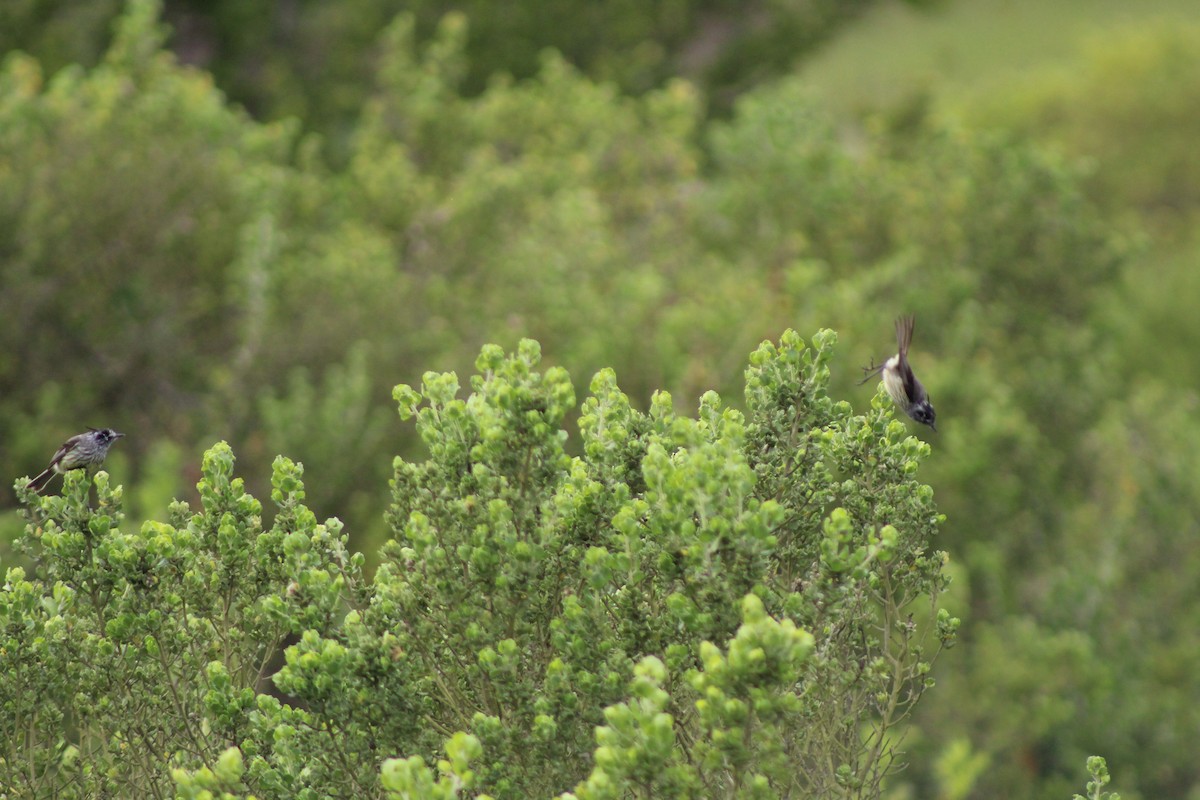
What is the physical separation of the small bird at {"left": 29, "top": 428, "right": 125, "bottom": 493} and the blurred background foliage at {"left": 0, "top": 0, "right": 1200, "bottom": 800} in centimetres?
842

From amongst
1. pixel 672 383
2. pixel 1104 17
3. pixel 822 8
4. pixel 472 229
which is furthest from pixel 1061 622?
pixel 1104 17

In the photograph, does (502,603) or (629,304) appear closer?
(502,603)

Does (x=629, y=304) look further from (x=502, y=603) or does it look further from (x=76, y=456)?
(x=502, y=603)

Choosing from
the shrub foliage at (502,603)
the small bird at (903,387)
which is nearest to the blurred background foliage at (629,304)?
the shrub foliage at (502,603)

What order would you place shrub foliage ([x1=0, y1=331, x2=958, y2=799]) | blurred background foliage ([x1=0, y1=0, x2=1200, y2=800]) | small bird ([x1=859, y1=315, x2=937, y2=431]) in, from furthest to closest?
blurred background foliage ([x1=0, y1=0, x2=1200, y2=800]) < small bird ([x1=859, y1=315, x2=937, y2=431]) < shrub foliage ([x1=0, y1=331, x2=958, y2=799])

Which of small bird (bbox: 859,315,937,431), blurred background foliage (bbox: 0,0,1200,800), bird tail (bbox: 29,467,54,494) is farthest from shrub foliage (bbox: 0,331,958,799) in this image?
blurred background foliage (bbox: 0,0,1200,800)

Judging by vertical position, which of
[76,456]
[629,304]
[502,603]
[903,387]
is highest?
[629,304]

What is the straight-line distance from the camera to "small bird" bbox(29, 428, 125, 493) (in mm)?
8148

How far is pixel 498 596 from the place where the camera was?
760cm

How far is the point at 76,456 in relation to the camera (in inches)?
322

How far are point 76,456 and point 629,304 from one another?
1655cm

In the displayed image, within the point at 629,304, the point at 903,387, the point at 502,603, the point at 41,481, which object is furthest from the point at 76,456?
the point at 629,304

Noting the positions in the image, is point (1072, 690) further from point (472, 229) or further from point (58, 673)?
point (58, 673)

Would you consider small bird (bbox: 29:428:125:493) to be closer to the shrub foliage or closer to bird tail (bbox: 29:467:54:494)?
bird tail (bbox: 29:467:54:494)
